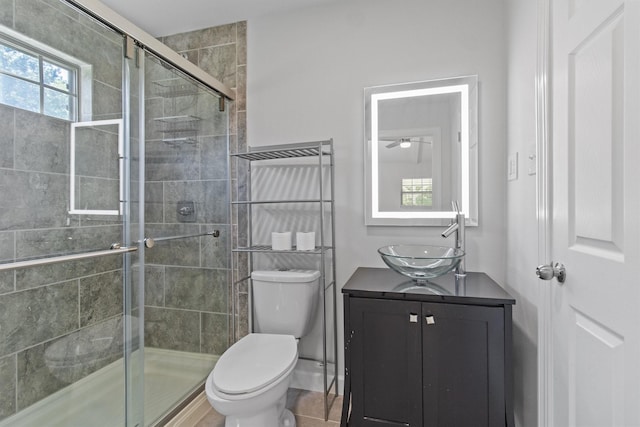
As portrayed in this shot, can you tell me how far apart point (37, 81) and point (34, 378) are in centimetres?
129

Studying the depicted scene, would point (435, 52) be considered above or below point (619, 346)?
above

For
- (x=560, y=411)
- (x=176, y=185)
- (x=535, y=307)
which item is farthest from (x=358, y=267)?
(x=176, y=185)

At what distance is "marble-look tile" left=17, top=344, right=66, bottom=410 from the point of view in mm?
1329

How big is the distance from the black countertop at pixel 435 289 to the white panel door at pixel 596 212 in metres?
0.24

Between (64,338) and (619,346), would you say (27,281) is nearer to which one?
(64,338)

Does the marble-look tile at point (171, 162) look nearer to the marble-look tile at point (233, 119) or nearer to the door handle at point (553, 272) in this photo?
the marble-look tile at point (233, 119)

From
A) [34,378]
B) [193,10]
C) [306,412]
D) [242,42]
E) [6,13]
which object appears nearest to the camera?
[6,13]

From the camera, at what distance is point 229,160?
2082 mm

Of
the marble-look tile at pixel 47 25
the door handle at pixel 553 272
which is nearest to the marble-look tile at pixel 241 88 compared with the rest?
the marble-look tile at pixel 47 25

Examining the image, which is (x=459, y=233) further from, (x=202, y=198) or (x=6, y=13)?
(x=6, y=13)

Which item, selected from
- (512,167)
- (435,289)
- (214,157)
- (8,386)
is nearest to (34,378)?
(8,386)

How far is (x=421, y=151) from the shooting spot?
1745 millimetres

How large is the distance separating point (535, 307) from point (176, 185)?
1.85 metres

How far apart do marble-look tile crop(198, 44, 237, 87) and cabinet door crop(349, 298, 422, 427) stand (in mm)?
1705
